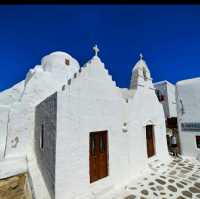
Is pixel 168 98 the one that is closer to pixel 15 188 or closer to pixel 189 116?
pixel 189 116

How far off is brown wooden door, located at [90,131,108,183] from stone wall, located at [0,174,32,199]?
8.62 ft

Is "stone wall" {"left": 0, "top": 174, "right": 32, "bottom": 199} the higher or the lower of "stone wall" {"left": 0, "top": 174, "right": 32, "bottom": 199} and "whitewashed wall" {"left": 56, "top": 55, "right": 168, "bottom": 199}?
the lower

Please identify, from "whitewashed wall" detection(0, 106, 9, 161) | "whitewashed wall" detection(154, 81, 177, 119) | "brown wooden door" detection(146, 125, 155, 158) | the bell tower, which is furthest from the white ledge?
"whitewashed wall" detection(154, 81, 177, 119)

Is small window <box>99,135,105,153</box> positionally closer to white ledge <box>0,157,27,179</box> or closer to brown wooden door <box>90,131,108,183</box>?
brown wooden door <box>90,131,108,183</box>

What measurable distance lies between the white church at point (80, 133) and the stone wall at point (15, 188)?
0.26 m

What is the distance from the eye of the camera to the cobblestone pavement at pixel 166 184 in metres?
5.16

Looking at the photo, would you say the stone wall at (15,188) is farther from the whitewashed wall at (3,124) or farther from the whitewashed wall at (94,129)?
the whitewashed wall at (94,129)

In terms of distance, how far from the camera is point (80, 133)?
4.82 meters

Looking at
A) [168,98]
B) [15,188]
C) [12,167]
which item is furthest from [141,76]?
[168,98]

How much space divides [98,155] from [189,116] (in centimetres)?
810

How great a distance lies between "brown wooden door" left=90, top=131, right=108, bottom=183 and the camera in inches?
205

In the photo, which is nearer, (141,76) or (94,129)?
(94,129)
